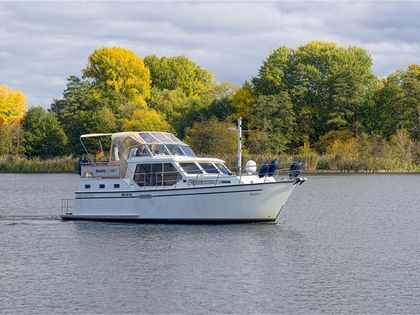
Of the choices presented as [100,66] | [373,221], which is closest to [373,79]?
[100,66]

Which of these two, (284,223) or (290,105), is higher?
(290,105)

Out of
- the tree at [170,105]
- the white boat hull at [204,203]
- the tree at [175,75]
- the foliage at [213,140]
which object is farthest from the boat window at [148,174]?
the tree at [175,75]

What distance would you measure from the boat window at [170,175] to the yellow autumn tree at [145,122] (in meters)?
67.0

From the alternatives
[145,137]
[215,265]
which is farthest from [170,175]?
[215,265]

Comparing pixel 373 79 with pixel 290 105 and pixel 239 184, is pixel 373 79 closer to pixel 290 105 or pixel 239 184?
pixel 290 105

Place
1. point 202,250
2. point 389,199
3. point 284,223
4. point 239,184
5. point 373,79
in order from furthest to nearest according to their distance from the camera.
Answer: point 373,79, point 389,199, point 284,223, point 239,184, point 202,250

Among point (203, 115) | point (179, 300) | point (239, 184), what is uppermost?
point (203, 115)

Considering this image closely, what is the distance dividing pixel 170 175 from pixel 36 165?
67.0 metres

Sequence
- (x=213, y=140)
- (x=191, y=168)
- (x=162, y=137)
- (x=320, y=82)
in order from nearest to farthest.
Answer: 1. (x=191, y=168)
2. (x=162, y=137)
3. (x=213, y=140)
4. (x=320, y=82)

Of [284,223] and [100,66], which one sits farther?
[100,66]

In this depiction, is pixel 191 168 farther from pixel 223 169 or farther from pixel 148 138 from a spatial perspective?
pixel 148 138

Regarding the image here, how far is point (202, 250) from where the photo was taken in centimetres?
3494

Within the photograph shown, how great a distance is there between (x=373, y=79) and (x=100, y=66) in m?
43.1

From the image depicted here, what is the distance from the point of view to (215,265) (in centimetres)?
3166
